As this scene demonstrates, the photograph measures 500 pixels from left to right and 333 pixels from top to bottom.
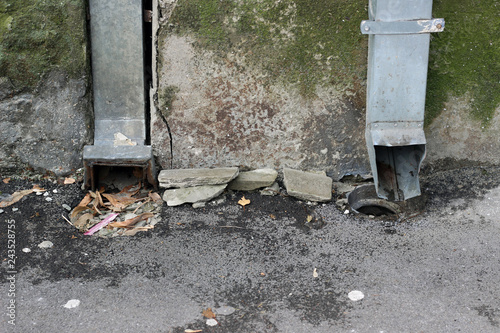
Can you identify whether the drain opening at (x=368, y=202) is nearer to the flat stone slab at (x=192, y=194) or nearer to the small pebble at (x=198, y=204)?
the flat stone slab at (x=192, y=194)

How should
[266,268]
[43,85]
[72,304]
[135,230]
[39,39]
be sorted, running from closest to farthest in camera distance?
[72,304] → [266,268] → [135,230] → [39,39] → [43,85]

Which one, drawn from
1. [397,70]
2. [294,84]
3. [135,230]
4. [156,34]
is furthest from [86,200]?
[397,70]

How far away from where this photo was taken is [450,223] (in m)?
3.18

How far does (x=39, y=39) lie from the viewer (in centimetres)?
326

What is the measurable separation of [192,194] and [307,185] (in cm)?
80

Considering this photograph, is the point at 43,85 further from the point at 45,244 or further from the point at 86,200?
the point at 45,244

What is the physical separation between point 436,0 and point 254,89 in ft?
4.34

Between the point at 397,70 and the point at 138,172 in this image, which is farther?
the point at 138,172

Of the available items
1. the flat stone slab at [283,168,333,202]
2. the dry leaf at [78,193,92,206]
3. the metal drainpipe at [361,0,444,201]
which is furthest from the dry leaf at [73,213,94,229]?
the metal drainpipe at [361,0,444,201]

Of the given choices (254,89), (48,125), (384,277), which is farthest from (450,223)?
(48,125)

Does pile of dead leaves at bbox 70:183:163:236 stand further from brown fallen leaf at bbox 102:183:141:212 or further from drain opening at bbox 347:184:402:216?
drain opening at bbox 347:184:402:216

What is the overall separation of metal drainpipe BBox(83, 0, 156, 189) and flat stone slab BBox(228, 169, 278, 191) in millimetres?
587

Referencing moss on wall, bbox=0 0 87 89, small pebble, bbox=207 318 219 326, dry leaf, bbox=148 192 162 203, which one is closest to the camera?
small pebble, bbox=207 318 219 326

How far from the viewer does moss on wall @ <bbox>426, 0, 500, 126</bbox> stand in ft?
10.7
